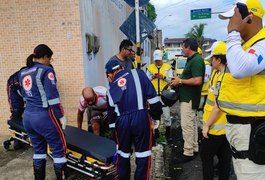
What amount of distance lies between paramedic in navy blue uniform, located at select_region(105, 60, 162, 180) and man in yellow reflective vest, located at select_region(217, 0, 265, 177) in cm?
143

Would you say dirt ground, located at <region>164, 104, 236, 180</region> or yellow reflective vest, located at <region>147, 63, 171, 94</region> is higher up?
yellow reflective vest, located at <region>147, 63, 171, 94</region>

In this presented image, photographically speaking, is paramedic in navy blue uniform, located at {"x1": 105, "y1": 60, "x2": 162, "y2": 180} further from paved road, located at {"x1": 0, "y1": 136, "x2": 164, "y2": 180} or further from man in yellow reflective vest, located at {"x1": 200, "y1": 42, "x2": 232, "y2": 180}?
paved road, located at {"x1": 0, "y1": 136, "x2": 164, "y2": 180}

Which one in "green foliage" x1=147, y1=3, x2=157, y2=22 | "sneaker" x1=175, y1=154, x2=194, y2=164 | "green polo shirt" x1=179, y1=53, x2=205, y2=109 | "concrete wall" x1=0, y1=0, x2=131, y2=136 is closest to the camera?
"green polo shirt" x1=179, y1=53, x2=205, y2=109

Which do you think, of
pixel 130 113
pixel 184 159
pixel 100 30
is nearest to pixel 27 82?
pixel 130 113

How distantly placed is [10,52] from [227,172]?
5073 millimetres

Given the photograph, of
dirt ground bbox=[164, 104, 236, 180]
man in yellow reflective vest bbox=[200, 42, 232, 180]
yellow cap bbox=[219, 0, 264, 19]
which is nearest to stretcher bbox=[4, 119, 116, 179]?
dirt ground bbox=[164, 104, 236, 180]

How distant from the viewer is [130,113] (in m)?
3.30

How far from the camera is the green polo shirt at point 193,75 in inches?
183

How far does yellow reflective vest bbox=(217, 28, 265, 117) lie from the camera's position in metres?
1.89

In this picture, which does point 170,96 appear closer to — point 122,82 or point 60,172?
point 122,82

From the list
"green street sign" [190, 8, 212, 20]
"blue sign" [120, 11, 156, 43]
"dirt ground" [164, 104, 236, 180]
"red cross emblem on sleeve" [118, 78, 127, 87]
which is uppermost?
"green street sign" [190, 8, 212, 20]

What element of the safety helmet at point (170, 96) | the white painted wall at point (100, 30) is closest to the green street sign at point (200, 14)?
the white painted wall at point (100, 30)

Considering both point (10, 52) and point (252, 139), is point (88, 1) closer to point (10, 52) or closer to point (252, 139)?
point (10, 52)

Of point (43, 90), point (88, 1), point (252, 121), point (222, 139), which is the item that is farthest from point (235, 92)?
point (88, 1)
